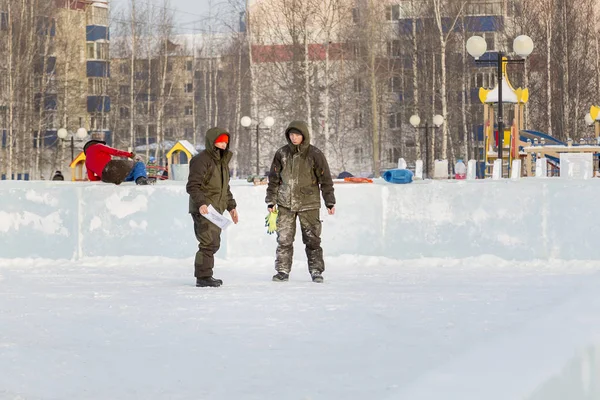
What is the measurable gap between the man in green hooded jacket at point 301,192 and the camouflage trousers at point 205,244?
22.1 inches

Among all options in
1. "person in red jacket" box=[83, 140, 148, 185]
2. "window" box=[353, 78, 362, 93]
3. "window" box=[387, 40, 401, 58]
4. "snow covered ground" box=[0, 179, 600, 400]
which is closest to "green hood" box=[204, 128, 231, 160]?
"snow covered ground" box=[0, 179, 600, 400]

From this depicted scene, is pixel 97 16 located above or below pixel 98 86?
above

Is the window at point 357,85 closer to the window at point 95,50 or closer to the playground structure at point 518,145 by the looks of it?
the window at point 95,50

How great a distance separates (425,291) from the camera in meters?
9.18

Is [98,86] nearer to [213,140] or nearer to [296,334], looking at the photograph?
[213,140]

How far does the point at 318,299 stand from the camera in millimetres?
8484

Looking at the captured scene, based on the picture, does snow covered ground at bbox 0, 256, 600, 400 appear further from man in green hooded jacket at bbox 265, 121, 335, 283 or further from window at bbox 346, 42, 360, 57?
window at bbox 346, 42, 360, 57

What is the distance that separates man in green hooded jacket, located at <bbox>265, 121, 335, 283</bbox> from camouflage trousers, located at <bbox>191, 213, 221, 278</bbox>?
0.56 meters

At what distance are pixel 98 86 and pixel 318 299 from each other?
51.7 m

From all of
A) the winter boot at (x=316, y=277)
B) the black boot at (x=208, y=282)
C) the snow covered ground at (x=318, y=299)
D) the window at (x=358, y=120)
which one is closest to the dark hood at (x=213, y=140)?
the black boot at (x=208, y=282)

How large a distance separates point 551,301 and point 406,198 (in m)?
3.81

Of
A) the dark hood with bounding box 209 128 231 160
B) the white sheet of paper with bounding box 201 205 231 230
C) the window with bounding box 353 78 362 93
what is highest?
the window with bounding box 353 78 362 93

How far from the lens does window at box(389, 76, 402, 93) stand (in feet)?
179

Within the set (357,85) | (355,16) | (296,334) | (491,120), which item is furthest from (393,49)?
(296,334)
